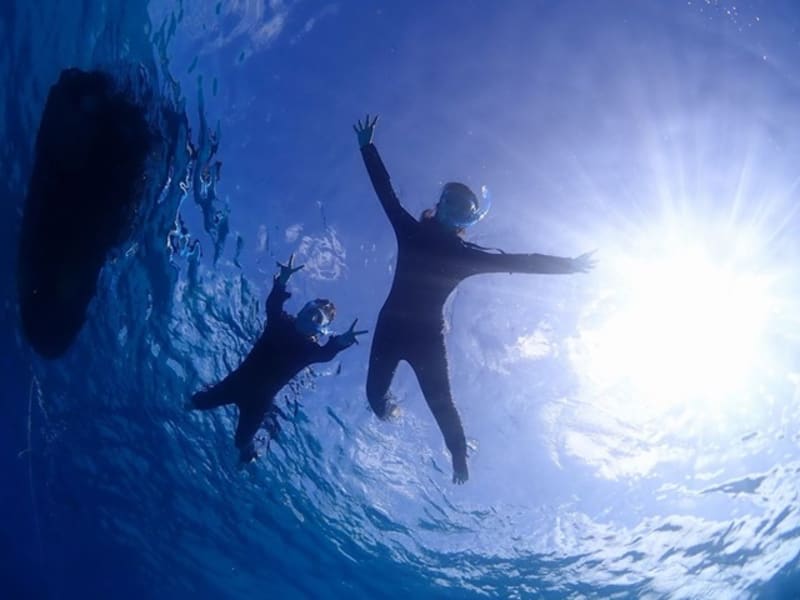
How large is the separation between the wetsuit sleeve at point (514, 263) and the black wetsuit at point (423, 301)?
0.04 feet

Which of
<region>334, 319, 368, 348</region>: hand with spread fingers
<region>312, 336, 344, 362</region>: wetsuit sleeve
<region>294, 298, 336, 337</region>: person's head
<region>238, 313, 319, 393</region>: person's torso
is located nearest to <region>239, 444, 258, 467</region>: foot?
<region>238, 313, 319, 393</region>: person's torso

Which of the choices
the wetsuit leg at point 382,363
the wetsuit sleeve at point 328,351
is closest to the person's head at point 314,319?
Result: the wetsuit sleeve at point 328,351

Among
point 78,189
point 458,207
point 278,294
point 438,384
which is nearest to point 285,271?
point 278,294

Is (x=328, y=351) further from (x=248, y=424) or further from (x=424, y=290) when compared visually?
(x=248, y=424)

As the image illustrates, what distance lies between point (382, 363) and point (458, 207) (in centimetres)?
237

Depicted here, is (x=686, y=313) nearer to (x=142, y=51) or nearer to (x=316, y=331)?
(x=316, y=331)

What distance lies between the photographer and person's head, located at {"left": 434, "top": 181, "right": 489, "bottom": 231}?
6.86m

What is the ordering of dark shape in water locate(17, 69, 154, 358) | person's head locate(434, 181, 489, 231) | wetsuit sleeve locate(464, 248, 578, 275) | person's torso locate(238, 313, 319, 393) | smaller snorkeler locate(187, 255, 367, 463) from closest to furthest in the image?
wetsuit sleeve locate(464, 248, 578, 275), person's head locate(434, 181, 489, 231), smaller snorkeler locate(187, 255, 367, 463), person's torso locate(238, 313, 319, 393), dark shape in water locate(17, 69, 154, 358)

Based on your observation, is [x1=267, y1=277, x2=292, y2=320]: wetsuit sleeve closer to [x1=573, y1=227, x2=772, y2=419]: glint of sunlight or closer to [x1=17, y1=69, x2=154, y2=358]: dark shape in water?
[x1=17, y1=69, x2=154, y2=358]: dark shape in water

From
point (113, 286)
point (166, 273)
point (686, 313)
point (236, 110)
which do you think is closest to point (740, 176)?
point (686, 313)

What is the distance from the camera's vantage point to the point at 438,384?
735cm

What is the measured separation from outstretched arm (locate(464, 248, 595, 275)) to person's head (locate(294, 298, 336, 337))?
93.7 inches

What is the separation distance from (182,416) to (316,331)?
11528 millimetres

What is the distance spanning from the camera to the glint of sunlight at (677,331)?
9.88 m
